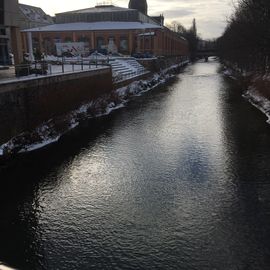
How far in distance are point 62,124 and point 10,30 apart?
944cm

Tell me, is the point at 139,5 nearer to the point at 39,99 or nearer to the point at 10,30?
the point at 10,30

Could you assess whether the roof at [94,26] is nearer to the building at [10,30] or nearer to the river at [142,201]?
the building at [10,30]

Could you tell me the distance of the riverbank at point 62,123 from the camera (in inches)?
725

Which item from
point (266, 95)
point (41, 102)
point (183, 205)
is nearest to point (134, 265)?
point (183, 205)

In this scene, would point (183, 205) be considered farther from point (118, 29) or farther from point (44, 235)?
Result: point (118, 29)

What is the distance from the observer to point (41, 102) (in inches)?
860

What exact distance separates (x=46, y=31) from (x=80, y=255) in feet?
219

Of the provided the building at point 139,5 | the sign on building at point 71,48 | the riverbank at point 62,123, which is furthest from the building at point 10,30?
the building at point 139,5

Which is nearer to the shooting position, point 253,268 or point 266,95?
point 253,268

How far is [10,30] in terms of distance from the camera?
27.8m

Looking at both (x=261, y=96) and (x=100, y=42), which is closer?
Result: (x=261, y=96)

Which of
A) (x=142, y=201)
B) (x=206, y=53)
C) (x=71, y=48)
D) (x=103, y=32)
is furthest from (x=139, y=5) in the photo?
(x=142, y=201)

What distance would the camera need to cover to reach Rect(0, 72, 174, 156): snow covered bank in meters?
18.5

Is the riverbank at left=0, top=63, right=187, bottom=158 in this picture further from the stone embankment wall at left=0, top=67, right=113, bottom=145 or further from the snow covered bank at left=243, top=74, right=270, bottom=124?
the snow covered bank at left=243, top=74, right=270, bottom=124
